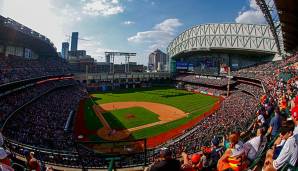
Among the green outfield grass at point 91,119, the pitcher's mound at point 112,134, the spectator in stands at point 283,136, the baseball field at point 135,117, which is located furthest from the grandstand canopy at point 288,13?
the green outfield grass at point 91,119

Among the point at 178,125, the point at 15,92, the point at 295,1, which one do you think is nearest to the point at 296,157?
the point at 295,1

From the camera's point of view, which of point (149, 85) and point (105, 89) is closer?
point (105, 89)

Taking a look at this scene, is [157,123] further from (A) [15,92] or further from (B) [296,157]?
(B) [296,157]

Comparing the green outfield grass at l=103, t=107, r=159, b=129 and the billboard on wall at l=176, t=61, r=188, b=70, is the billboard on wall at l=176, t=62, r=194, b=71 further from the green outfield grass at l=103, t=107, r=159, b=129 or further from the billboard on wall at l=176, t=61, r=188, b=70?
the green outfield grass at l=103, t=107, r=159, b=129

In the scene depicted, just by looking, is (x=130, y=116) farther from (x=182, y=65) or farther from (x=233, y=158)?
(x=182, y=65)

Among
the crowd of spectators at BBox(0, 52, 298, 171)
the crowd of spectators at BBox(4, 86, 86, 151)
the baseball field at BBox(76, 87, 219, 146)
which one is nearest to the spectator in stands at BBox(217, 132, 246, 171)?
the crowd of spectators at BBox(0, 52, 298, 171)

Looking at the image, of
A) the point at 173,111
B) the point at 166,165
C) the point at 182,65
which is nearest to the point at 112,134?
the point at 173,111
